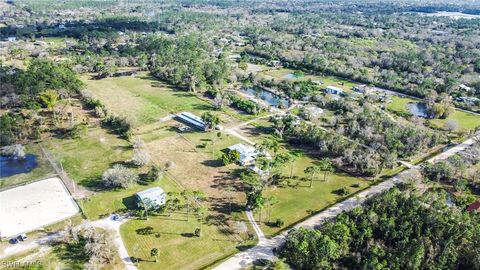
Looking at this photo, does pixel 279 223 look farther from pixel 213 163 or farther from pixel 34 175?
pixel 34 175

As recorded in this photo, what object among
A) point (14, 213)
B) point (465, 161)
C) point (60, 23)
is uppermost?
point (60, 23)

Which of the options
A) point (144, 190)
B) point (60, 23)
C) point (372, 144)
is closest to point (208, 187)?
point (144, 190)

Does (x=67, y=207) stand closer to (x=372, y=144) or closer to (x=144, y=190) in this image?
(x=144, y=190)

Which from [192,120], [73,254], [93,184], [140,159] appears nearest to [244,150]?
[140,159]

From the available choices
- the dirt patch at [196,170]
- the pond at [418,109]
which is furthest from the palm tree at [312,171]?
the pond at [418,109]

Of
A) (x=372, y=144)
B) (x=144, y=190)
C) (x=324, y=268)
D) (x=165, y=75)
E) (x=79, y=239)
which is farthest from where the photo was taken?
(x=165, y=75)

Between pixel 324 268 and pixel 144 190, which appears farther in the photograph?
pixel 144 190
